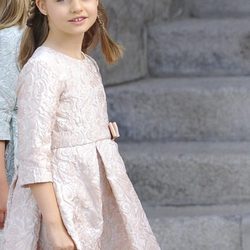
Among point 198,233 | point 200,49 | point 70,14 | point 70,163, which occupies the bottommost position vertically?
point 198,233

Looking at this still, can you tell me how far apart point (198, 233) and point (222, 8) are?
1738 mm

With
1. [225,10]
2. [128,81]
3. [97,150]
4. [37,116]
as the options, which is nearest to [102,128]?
[97,150]

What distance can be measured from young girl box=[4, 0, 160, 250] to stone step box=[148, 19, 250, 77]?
229 centimetres

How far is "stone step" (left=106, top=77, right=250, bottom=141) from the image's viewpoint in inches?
209

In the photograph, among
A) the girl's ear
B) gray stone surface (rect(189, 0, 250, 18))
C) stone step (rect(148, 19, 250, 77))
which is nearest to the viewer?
the girl's ear

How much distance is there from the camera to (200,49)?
5.69 m

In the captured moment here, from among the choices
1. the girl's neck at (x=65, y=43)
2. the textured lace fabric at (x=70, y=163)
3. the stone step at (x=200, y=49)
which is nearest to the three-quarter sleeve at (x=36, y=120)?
the textured lace fabric at (x=70, y=163)

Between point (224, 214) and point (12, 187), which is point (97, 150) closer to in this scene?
point (12, 187)

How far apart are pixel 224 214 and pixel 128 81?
3.63 ft

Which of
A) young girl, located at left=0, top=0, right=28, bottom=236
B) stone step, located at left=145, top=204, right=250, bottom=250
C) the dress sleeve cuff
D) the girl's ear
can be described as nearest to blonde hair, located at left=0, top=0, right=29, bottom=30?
young girl, located at left=0, top=0, right=28, bottom=236

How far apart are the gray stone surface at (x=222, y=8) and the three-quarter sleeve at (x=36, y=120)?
3.01 meters

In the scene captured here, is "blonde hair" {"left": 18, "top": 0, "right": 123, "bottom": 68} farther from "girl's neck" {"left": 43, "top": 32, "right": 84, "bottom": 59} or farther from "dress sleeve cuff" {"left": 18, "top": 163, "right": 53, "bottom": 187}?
"dress sleeve cuff" {"left": 18, "top": 163, "right": 53, "bottom": 187}

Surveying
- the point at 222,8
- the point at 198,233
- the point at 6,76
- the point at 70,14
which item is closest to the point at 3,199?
the point at 6,76

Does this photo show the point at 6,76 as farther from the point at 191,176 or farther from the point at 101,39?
the point at 191,176
